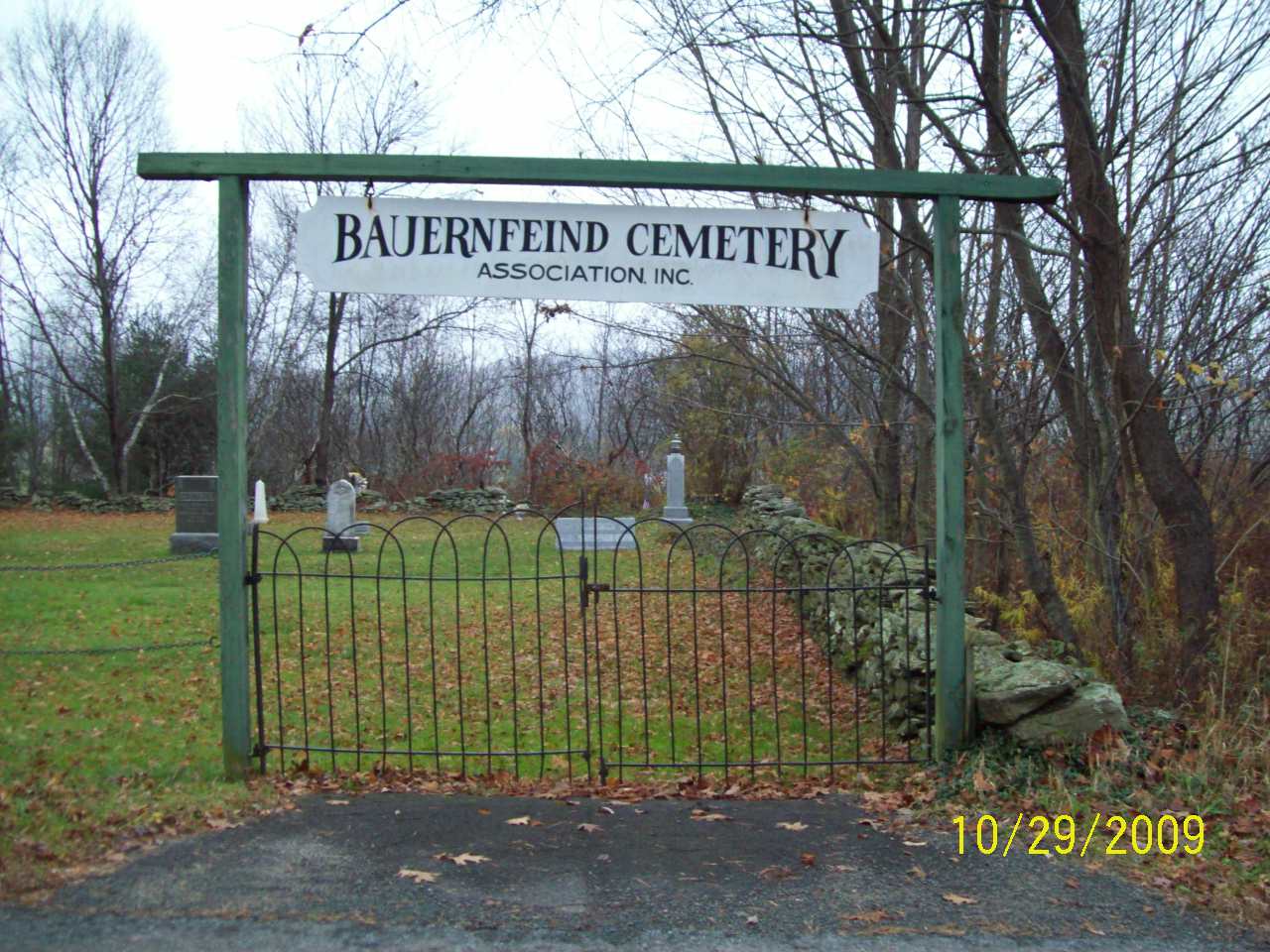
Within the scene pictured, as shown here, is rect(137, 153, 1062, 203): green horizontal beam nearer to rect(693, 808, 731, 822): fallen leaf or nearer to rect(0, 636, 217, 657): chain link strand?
rect(693, 808, 731, 822): fallen leaf

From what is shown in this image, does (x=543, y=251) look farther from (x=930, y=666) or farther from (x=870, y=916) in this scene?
(x=870, y=916)

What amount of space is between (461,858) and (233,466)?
2.07m

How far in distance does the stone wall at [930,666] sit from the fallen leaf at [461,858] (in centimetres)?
201

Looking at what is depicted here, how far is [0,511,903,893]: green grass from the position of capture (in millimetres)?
4770

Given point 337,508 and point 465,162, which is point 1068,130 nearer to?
point 465,162

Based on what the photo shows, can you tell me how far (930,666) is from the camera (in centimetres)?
519

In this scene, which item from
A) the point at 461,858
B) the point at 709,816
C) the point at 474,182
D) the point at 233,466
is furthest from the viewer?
the point at 474,182

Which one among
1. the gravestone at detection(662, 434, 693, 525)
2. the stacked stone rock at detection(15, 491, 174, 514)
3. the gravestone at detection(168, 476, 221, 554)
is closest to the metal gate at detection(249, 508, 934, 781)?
the gravestone at detection(168, 476, 221, 554)

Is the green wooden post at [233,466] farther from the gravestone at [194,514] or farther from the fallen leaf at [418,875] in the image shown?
the gravestone at [194,514]

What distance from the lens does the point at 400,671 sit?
350 inches

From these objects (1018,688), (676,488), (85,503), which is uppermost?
(676,488)

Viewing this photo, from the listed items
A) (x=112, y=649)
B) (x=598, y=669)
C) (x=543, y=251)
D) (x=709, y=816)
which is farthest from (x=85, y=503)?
(x=709, y=816)

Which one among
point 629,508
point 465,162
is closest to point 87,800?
point 465,162
